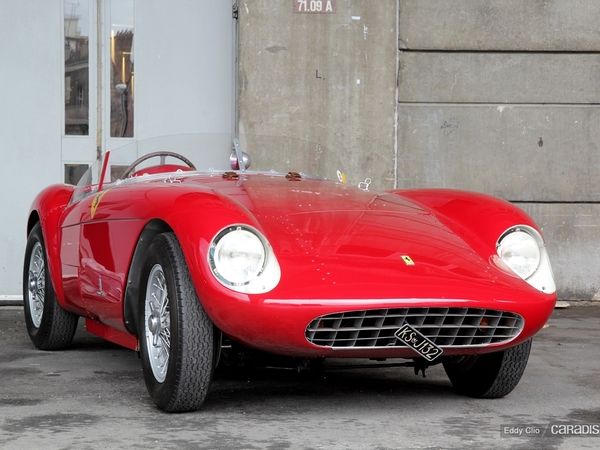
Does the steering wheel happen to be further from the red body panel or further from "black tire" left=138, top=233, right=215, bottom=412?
"black tire" left=138, top=233, right=215, bottom=412

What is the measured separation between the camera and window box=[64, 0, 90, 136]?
8609 mm

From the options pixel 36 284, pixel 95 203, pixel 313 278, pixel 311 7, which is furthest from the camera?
pixel 311 7

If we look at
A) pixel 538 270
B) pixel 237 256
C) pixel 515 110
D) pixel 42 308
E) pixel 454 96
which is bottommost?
pixel 42 308

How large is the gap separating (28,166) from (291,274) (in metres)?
4.86

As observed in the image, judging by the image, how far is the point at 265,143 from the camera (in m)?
6.48

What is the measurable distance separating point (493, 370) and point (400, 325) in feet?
2.29

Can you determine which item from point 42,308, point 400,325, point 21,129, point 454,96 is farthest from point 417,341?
point 21,129

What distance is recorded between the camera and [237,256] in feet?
13.6

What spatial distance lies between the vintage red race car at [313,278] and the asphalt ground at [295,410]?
0.20m

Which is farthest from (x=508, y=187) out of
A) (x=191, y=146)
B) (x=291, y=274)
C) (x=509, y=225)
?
(x=291, y=274)

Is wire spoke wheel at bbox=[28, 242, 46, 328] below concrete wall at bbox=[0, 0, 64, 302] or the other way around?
below

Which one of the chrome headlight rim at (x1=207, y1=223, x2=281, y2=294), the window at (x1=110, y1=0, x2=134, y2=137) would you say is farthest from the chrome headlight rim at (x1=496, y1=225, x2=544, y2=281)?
the window at (x1=110, y1=0, x2=134, y2=137)

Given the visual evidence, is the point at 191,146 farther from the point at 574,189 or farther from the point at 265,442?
the point at 574,189

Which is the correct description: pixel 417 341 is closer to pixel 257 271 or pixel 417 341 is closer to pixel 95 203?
pixel 257 271
